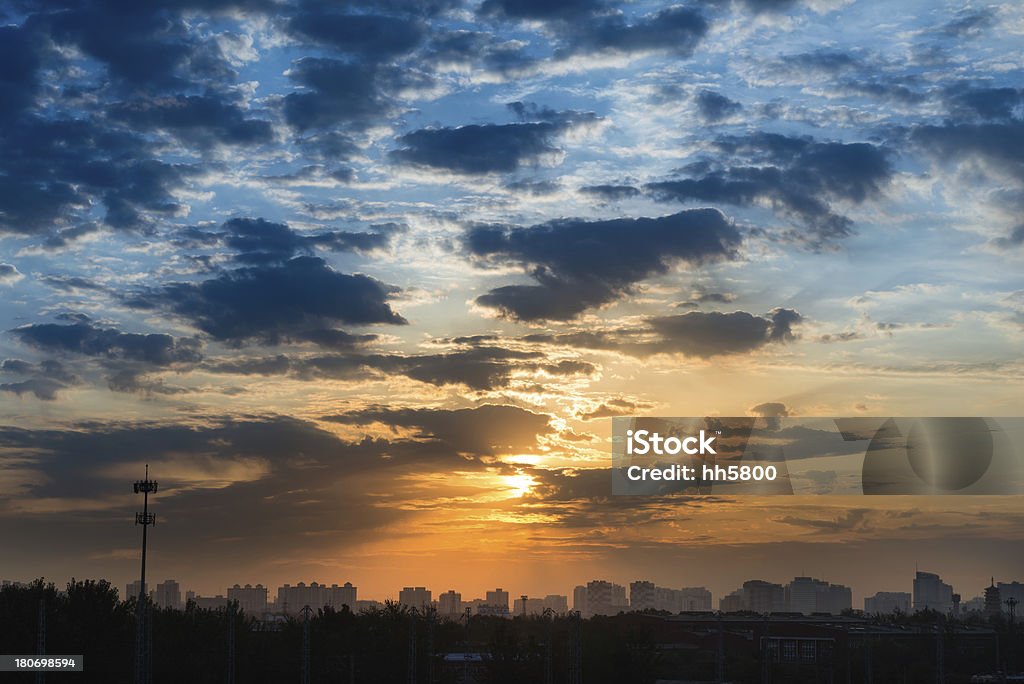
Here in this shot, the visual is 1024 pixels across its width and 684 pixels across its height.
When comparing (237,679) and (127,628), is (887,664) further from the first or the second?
(127,628)

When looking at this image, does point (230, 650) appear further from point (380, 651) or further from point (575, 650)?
point (380, 651)

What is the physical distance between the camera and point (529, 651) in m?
95.2

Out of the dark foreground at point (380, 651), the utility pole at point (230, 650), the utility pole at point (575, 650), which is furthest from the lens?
the dark foreground at point (380, 651)

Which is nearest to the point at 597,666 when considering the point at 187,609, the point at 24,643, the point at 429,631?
the point at 429,631

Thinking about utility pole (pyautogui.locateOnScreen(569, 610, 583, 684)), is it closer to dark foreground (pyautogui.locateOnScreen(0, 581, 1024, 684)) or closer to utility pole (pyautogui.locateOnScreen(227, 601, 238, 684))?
dark foreground (pyautogui.locateOnScreen(0, 581, 1024, 684))

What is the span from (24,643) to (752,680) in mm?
63699
